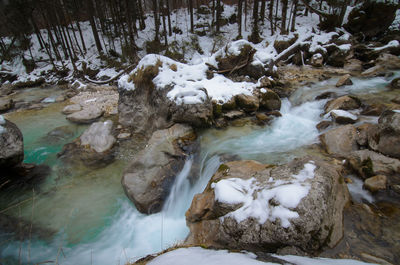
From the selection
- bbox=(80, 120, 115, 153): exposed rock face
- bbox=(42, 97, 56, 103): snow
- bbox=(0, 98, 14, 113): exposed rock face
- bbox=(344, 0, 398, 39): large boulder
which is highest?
bbox=(344, 0, 398, 39): large boulder

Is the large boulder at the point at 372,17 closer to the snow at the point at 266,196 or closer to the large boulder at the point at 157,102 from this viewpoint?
the large boulder at the point at 157,102

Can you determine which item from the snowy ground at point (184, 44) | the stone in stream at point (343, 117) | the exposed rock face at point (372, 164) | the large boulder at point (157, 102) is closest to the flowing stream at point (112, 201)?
the stone in stream at point (343, 117)

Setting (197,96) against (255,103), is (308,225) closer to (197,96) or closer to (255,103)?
(197,96)

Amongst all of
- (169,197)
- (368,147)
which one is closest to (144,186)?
(169,197)

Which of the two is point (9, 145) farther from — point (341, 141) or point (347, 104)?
point (347, 104)

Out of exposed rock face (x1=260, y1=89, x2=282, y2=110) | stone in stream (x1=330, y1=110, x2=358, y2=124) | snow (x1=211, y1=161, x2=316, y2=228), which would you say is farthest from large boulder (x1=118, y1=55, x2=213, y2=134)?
stone in stream (x1=330, y1=110, x2=358, y2=124)

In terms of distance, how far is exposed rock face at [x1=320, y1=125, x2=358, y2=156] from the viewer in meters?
4.66

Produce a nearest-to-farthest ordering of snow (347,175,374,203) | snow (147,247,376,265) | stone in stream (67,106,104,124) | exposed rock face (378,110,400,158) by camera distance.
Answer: snow (147,247,376,265)
snow (347,175,374,203)
exposed rock face (378,110,400,158)
stone in stream (67,106,104,124)

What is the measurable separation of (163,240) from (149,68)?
19.7ft

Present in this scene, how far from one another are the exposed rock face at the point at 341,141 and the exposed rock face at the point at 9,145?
8117 millimetres

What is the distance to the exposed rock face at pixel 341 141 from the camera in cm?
466

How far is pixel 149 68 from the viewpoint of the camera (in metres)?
7.29

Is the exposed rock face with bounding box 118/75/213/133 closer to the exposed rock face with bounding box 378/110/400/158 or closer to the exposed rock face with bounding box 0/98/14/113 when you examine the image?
the exposed rock face with bounding box 378/110/400/158

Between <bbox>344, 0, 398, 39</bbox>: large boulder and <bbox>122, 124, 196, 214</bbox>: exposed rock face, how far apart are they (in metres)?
19.9
